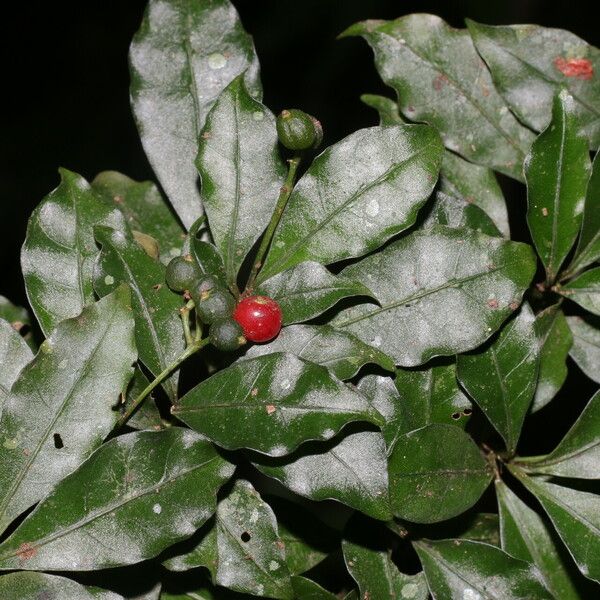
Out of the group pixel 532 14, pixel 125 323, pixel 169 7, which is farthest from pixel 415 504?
pixel 532 14

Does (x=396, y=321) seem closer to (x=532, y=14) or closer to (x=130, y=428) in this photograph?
(x=130, y=428)

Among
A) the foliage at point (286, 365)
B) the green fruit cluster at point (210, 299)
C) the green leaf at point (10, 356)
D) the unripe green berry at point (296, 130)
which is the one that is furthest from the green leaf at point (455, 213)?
the green leaf at point (10, 356)

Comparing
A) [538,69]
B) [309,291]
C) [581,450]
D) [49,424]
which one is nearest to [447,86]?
[538,69]

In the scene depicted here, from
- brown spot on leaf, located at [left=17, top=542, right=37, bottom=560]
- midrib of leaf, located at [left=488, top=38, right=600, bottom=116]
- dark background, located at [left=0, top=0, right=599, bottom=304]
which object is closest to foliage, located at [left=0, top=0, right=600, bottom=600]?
brown spot on leaf, located at [left=17, top=542, right=37, bottom=560]

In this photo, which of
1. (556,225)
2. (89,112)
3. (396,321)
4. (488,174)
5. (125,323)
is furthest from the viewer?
(89,112)

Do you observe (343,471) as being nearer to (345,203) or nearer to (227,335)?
(227,335)

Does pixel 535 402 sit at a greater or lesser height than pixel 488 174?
lesser
